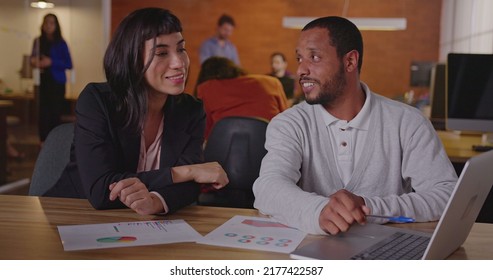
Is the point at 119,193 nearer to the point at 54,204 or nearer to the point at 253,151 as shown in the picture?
the point at 54,204

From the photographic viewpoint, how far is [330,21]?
5.91ft

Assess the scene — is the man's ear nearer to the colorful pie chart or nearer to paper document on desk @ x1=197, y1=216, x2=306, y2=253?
paper document on desk @ x1=197, y1=216, x2=306, y2=253

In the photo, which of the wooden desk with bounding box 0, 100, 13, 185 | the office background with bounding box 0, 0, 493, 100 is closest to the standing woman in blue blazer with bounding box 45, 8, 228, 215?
the wooden desk with bounding box 0, 100, 13, 185

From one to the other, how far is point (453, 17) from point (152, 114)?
6734 mm

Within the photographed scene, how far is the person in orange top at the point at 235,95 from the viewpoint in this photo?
3584 millimetres

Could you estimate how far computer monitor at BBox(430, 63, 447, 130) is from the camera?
12.3 ft

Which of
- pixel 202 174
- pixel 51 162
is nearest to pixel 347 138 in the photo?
pixel 202 174

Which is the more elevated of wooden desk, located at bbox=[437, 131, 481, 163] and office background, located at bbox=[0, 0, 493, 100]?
office background, located at bbox=[0, 0, 493, 100]

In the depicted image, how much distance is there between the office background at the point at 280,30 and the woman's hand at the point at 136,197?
19.1 feet

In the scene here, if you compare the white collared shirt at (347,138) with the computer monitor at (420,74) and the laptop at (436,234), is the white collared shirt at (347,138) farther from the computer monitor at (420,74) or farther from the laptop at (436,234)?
the computer monitor at (420,74)

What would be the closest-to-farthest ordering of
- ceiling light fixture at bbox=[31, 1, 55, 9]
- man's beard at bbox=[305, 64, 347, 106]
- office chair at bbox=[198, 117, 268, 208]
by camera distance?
man's beard at bbox=[305, 64, 347, 106] → office chair at bbox=[198, 117, 268, 208] → ceiling light fixture at bbox=[31, 1, 55, 9]

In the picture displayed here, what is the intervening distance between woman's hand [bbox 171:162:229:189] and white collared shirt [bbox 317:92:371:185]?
0.33m

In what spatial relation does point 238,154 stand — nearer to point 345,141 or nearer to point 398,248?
point 345,141

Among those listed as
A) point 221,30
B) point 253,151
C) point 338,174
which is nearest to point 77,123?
point 338,174
